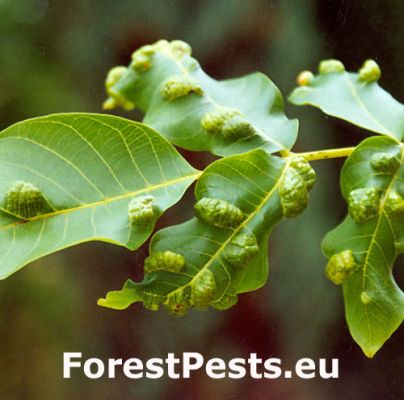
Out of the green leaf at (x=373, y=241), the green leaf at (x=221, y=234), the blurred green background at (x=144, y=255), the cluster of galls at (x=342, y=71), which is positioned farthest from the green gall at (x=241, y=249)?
the blurred green background at (x=144, y=255)

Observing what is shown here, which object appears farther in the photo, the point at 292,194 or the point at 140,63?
the point at 140,63

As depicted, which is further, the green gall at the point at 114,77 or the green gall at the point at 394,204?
the green gall at the point at 114,77

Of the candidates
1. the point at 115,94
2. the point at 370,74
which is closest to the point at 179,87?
the point at 115,94

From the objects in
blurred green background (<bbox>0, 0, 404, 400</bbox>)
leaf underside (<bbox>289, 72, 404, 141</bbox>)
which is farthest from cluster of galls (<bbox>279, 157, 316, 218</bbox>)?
blurred green background (<bbox>0, 0, 404, 400</bbox>)

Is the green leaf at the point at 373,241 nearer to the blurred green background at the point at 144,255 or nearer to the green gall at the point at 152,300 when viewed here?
the green gall at the point at 152,300

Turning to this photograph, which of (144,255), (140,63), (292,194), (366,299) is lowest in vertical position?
(144,255)

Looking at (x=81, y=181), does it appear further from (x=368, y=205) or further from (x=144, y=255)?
(x=144, y=255)
